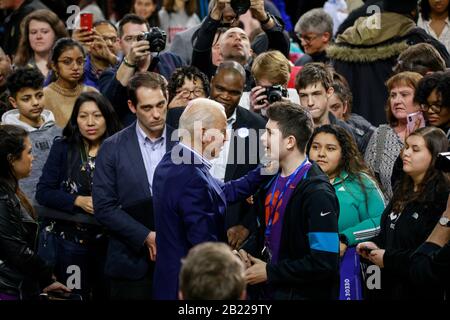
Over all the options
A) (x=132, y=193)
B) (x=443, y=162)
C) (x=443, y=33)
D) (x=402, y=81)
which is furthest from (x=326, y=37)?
(x=443, y=162)

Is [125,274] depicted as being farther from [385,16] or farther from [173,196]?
[385,16]

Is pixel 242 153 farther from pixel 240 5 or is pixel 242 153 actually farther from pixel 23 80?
pixel 23 80

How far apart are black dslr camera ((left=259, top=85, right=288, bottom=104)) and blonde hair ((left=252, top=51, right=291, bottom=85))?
0.92ft

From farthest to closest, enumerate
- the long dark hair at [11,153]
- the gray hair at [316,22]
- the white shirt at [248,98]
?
1. the gray hair at [316,22]
2. the white shirt at [248,98]
3. the long dark hair at [11,153]

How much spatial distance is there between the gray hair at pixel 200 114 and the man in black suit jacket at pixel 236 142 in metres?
0.96

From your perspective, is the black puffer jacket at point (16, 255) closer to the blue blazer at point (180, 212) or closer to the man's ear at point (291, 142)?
the blue blazer at point (180, 212)

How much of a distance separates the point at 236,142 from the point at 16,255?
1652mm

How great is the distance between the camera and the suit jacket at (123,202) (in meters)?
5.95

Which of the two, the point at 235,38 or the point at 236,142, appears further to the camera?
the point at 235,38

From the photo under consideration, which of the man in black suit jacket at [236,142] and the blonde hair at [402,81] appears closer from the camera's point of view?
the man in black suit jacket at [236,142]

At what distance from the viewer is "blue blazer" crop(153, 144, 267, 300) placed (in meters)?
5.11

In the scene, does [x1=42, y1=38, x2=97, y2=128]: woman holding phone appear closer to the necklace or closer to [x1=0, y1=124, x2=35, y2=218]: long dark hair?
the necklace

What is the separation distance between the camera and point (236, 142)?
Answer: 6305 mm

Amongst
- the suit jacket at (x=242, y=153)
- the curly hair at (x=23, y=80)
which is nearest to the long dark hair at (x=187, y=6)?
the curly hair at (x=23, y=80)
